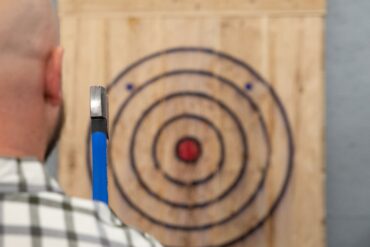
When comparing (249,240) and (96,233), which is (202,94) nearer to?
(249,240)

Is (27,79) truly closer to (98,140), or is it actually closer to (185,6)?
(98,140)

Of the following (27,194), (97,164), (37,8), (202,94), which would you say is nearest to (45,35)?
(37,8)

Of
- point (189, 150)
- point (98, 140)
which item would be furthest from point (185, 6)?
point (98, 140)

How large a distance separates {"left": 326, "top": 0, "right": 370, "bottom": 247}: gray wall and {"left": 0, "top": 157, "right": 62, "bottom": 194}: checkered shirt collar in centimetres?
175

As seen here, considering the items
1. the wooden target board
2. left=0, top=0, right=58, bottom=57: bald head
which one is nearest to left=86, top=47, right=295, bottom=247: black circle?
the wooden target board

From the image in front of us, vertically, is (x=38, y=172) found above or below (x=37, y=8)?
below

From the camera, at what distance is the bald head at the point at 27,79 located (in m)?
0.49

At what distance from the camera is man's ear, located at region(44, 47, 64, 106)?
52cm

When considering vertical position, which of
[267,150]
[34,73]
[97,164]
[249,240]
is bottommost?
[249,240]

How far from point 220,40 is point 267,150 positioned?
0.40 meters

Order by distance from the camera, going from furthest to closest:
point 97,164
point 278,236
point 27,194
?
point 278,236 < point 97,164 < point 27,194

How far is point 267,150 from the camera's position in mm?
2059

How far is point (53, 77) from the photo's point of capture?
1.69 feet

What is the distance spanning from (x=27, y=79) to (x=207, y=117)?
1587mm
